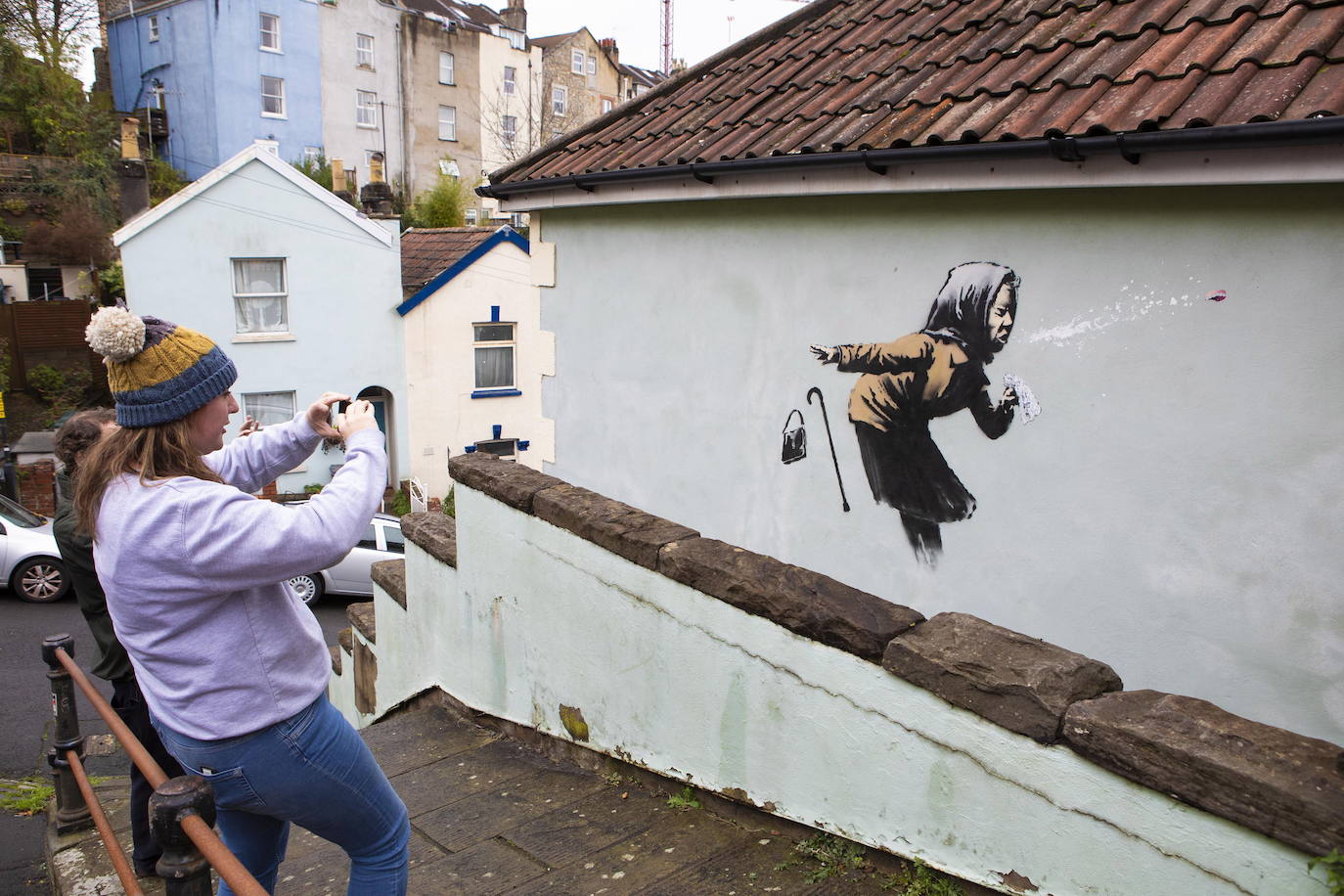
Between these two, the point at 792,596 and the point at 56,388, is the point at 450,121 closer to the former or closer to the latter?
the point at 56,388

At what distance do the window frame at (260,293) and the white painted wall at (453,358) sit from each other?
255 cm

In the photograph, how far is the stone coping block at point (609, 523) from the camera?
3.74 m

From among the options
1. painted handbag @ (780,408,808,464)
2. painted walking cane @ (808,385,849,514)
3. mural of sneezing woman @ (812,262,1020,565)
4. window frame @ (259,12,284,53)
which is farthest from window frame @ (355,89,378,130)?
mural of sneezing woman @ (812,262,1020,565)

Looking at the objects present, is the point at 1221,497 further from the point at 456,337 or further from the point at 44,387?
the point at 44,387

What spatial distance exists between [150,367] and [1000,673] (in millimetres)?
2273

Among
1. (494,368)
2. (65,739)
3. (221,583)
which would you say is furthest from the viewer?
(494,368)

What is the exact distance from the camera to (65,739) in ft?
14.2

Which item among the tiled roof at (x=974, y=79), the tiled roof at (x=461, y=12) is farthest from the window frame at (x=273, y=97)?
the tiled roof at (x=974, y=79)

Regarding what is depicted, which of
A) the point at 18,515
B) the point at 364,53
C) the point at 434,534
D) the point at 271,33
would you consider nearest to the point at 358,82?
the point at 364,53

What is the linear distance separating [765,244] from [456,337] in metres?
17.6

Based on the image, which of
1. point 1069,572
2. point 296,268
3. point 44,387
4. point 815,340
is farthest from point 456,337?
point 1069,572

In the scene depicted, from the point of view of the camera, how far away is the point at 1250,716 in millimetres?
3715

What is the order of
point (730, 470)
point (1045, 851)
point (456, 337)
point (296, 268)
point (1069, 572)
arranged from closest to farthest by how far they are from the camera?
point (1045, 851), point (1069, 572), point (730, 470), point (296, 268), point (456, 337)

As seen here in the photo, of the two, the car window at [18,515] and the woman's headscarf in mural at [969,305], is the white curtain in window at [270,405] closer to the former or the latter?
the car window at [18,515]
